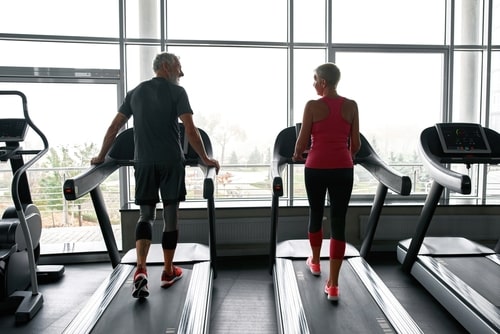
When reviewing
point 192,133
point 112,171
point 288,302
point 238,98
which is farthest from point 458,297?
point 238,98

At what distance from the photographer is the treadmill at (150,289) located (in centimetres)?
220

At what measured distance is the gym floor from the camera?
2602mm

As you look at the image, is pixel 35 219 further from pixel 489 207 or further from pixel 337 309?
pixel 489 207

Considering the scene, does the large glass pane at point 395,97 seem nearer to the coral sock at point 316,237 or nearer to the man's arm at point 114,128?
the coral sock at point 316,237

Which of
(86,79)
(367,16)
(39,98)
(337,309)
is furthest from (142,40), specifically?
(337,309)

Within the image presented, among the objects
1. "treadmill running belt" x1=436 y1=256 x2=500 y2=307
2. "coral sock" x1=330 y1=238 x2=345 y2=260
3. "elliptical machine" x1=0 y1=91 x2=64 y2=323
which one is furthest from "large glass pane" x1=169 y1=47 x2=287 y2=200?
Answer: "treadmill running belt" x1=436 y1=256 x2=500 y2=307

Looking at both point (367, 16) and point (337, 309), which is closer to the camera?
point (337, 309)

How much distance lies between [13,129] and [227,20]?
8.05 ft

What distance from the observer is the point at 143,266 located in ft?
8.28

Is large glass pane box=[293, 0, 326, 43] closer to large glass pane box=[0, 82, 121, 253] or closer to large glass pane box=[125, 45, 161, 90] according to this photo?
large glass pane box=[125, 45, 161, 90]

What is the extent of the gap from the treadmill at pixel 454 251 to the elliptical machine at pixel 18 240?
9.86ft

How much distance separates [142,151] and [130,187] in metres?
1.92

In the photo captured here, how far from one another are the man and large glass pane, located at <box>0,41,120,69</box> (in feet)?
6.19

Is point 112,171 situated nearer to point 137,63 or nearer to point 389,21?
point 137,63
